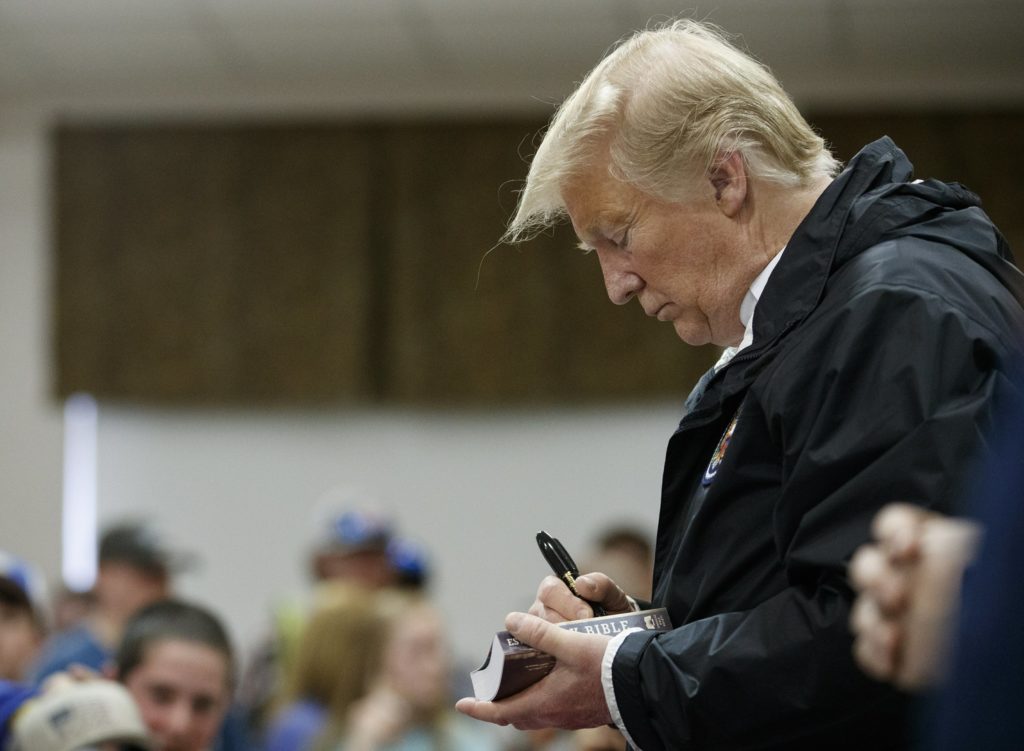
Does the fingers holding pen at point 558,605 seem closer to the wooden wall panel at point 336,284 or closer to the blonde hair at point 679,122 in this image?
the blonde hair at point 679,122

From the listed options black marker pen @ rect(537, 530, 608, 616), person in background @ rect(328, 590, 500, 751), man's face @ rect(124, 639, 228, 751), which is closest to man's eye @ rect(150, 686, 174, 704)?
man's face @ rect(124, 639, 228, 751)

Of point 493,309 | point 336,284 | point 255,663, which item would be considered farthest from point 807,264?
point 336,284

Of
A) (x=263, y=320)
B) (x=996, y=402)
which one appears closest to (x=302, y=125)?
(x=263, y=320)

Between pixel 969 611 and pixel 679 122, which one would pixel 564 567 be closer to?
pixel 679 122

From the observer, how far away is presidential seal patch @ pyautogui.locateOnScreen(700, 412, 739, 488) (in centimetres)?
153

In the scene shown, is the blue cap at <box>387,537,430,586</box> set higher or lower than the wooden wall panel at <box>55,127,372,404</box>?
lower

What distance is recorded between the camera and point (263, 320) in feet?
19.9

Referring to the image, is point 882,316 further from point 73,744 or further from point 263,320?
point 263,320

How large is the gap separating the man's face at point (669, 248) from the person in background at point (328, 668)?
7.01ft

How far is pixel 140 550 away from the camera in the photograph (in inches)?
179

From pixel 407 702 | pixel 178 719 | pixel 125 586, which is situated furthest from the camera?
pixel 125 586

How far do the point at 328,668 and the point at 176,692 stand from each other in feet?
2.91

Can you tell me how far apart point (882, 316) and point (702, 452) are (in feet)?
1.09

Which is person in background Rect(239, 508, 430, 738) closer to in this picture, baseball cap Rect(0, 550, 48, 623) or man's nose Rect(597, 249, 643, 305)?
baseball cap Rect(0, 550, 48, 623)
